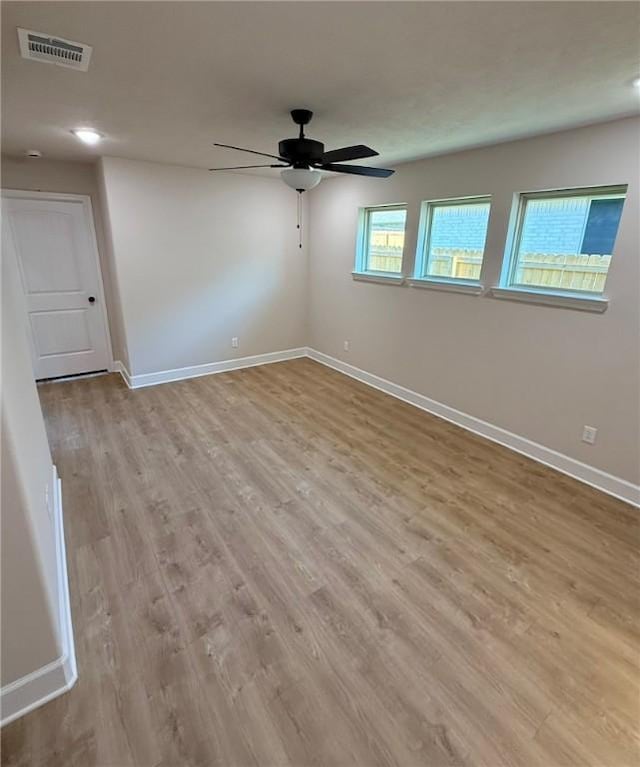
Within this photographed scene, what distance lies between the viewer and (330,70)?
186 cm

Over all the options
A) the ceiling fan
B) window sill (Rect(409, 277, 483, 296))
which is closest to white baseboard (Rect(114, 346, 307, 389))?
window sill (Rect(409, 277, 483, 296))

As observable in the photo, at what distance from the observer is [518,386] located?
3348 mm

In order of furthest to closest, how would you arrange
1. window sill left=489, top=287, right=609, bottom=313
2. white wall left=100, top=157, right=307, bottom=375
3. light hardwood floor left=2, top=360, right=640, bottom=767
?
1. white wall left=100, top=157, right=307, bottom=375
2. window sill left=489, top=287, right=609, bottom=313
3. light hardwood floor left=2, top=360, right=640, bottom=767

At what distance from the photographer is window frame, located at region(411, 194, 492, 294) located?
3482 millimetres

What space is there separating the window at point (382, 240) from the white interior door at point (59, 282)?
3231mm

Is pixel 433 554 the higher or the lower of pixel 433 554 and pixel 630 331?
the lower

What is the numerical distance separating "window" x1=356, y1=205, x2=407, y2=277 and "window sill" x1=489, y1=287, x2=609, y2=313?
1284 millimetres

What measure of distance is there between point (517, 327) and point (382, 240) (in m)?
1.99

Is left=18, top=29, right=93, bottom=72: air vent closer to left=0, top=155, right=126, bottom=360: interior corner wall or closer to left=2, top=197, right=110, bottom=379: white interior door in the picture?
left=0, top=155, right=126, bottom=360: interior corner wall

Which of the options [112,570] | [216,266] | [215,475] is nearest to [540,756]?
[112,570]

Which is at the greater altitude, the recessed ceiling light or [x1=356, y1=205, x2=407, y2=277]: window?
the recessed ceiling light

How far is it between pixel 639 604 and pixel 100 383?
5.27m

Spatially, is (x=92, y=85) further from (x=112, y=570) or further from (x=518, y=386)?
(x=518, y=386)

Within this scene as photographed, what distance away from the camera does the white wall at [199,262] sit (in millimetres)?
4223
